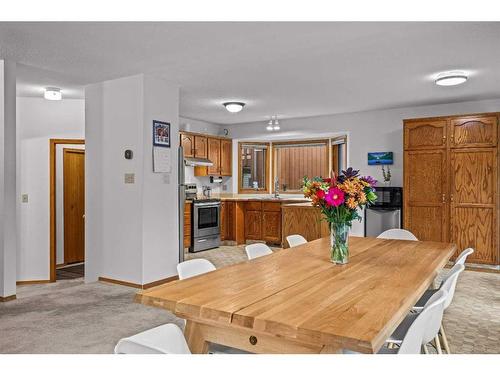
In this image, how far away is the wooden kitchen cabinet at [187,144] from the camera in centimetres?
719

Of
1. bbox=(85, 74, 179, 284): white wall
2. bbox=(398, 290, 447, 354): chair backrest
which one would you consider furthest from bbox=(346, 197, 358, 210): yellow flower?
bbox=(85, 74, 179, 284): white wall

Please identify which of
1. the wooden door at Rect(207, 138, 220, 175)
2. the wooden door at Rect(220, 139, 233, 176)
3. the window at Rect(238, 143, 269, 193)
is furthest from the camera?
the window at Rect(238, 143, 269, 193)

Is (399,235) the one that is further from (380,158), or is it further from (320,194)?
(380,158)

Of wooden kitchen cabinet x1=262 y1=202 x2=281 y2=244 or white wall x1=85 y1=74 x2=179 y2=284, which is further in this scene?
wooden kitchen cabinet x1=262 y1=202 x2=281 y2=244

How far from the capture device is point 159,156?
479 centimetres

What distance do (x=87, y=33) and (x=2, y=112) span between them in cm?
153

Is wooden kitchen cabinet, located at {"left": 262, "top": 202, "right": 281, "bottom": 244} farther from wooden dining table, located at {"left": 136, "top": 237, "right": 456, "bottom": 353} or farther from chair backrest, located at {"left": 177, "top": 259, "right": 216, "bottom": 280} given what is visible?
chair backrest, located at {"left": 177, "top": 259, "right": 216, "bottom": 280}

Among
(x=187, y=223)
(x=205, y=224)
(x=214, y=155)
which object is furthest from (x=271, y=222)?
(x=214, y=155)

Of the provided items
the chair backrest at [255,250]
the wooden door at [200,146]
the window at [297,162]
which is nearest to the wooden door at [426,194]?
the window at [297,162]

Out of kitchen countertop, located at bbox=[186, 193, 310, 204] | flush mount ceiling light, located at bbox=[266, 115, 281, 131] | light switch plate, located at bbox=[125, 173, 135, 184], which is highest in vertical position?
flush mount ceiling light, located at bbox=[266, 115, 281, 131]

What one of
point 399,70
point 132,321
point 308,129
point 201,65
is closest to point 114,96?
point 201,65

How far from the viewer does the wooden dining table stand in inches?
53.8

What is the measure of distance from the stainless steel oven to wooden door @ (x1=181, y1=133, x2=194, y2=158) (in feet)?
2.95

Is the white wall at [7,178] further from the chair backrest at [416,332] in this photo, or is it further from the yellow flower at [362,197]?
the chair backrest at [416,332]
